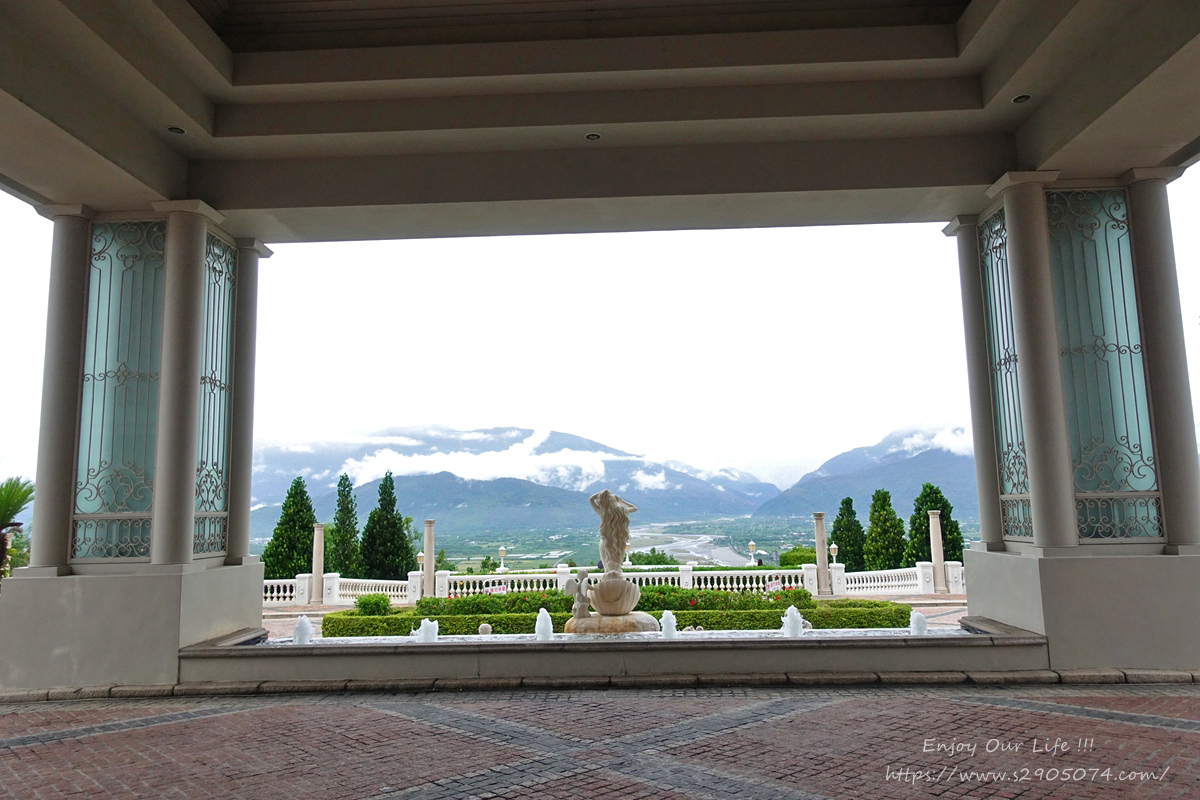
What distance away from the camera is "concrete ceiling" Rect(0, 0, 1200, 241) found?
17.5 feet

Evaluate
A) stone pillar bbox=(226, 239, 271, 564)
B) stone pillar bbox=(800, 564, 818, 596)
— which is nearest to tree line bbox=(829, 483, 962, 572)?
stone pillar bbox=(800, 564, 818, 596)

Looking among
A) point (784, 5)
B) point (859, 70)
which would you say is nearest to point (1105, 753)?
point (859, 70)

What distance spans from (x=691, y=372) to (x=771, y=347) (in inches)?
336

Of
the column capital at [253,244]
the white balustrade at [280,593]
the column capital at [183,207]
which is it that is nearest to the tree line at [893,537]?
the white balustrade at [280,593]

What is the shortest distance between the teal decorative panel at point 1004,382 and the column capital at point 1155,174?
38.0 inches

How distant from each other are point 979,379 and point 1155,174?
209 centimetres

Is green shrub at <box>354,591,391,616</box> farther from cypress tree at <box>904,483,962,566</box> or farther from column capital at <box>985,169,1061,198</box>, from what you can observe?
cypress tree at <box>904,483,962,566</box>

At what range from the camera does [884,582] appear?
700 inches

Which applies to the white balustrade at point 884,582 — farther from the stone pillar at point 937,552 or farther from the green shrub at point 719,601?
the green shrub at point 719,601

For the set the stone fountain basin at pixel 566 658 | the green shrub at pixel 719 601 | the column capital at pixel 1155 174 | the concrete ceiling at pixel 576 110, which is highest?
the concrete ceiling at pixel 576 110

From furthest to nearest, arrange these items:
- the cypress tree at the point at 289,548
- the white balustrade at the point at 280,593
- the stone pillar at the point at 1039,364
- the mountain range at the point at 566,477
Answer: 1. the mountain range at the point at 566,477
2. the cypress tree at the point at 289,548
3. the white balustrade at the point at 280,593
4. the stone pillar at the point at 1039,364

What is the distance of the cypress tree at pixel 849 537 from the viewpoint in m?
21.7

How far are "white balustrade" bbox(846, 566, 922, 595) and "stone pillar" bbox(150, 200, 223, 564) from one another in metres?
15.2

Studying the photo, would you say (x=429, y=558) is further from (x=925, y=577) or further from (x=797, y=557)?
(x=925, y=577)
